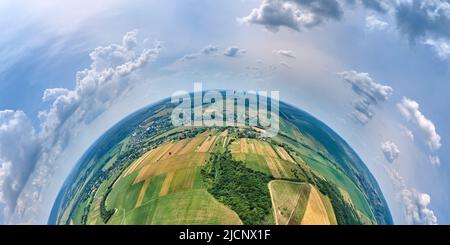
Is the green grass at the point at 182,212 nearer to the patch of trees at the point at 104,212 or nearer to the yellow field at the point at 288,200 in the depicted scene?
the patch of trees at the point at 104,212

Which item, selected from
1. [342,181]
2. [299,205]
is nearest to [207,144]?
[299,205]

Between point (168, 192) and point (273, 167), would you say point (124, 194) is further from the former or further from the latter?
A: point (273, 167)

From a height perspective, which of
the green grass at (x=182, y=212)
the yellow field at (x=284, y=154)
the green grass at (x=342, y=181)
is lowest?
the green grass at (x=182, y=212)

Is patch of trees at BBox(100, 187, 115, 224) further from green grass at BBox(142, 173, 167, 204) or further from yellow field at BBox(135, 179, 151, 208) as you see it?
green grass at BBox(142, 173, 167, 204)

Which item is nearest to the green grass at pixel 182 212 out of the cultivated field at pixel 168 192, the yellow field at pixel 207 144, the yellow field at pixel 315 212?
the cultivated field at pixel 168 192

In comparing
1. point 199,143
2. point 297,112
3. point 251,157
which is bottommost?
point 251,157
